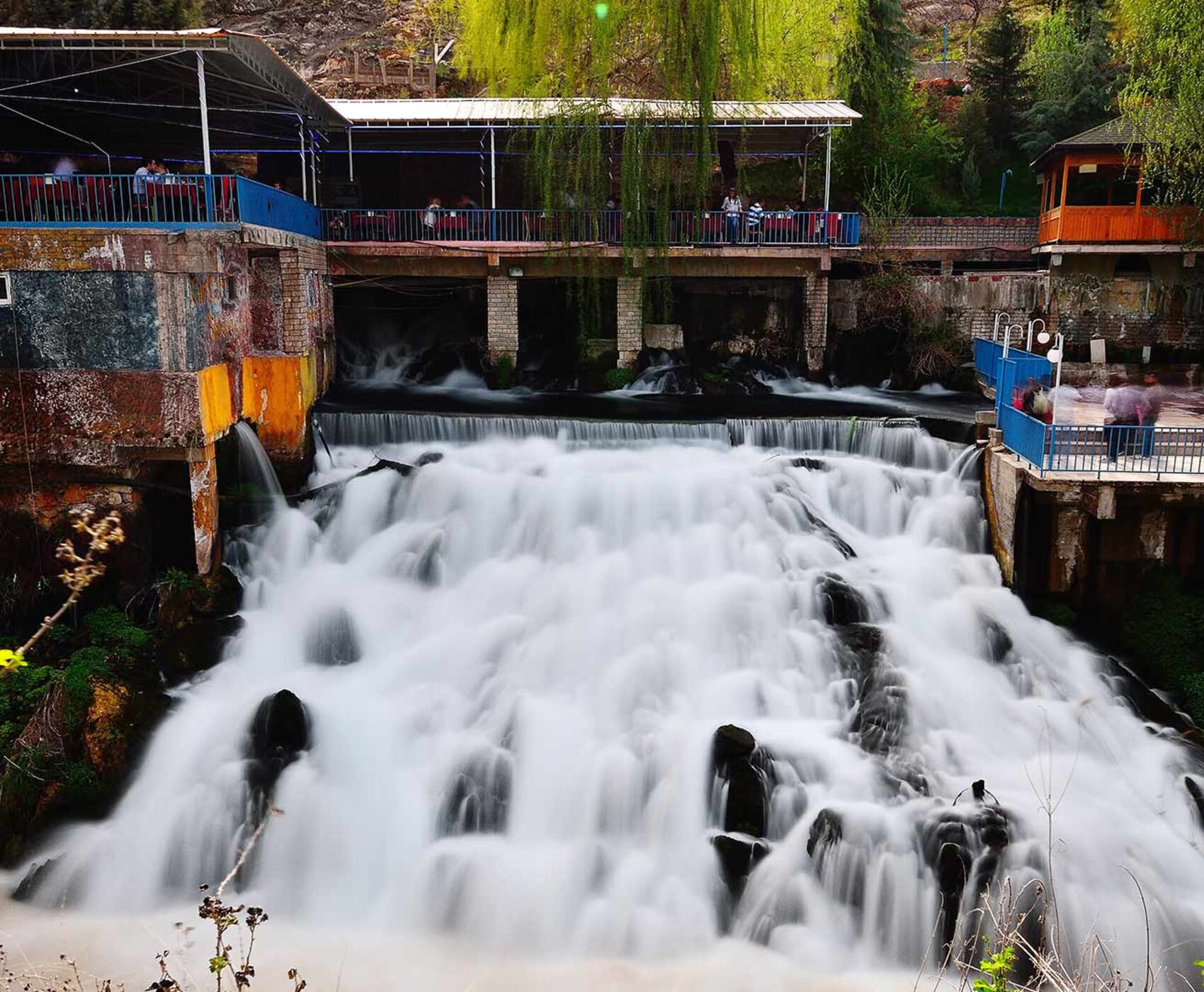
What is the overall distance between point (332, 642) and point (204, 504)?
9.04 ft

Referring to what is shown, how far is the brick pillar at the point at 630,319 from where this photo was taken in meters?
22.0

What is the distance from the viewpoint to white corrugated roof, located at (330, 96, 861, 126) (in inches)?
735

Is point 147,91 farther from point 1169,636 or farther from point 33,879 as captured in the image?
point 1169,636

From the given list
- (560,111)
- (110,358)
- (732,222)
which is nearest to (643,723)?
(110,358)

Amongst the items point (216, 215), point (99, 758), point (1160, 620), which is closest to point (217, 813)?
point (99, 758)

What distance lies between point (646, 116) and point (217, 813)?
13243 millimetres

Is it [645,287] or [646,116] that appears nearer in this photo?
[646,116]

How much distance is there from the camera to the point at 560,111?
60.5ft

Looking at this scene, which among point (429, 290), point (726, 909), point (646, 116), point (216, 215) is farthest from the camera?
point (429, 290)

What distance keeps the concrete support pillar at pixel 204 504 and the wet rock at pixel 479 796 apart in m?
5.36

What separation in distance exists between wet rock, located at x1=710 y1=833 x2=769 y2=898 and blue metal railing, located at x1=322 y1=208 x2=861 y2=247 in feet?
42.6

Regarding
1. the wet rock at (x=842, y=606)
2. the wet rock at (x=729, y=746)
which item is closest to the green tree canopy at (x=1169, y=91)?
the wet rock at (x=842, y=606)

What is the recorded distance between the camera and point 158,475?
14797 millimetres

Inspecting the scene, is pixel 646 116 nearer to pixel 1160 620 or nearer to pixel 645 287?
pixel 645 287
